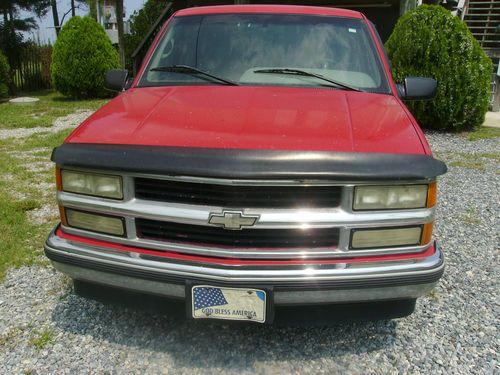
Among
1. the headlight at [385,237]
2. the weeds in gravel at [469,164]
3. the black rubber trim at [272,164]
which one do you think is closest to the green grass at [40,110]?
the weeds in gravel at [469,164]

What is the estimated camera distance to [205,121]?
2.27 meters

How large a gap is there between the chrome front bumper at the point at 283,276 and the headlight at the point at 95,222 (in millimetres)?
95

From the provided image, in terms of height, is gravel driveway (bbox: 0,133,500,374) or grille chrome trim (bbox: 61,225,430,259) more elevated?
grille chrome trim (bbox: 61,225,430,259)

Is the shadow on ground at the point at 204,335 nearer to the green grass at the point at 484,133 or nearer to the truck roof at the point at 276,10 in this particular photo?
the truck roof at the point at 276,10

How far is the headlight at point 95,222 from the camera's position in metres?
2.18

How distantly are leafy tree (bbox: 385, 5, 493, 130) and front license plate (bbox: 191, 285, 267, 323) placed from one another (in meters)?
6.55

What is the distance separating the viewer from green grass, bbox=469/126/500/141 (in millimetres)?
7941

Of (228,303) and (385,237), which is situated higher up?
(385,237)

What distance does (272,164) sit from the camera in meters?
1.92

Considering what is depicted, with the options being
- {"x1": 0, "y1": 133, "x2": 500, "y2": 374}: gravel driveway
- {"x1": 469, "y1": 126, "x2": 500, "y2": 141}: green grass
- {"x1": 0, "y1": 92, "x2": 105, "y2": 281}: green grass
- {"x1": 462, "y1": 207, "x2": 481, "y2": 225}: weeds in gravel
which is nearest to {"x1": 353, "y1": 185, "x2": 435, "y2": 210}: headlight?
{"x1": 0, "y1": 133, "x2": 500, "y2": 374}: gravel driveway

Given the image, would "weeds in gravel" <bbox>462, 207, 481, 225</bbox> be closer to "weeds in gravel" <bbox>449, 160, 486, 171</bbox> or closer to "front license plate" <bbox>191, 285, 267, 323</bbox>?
"weeds in gravel" <bbox>449, 160, 486, 171</bbox>

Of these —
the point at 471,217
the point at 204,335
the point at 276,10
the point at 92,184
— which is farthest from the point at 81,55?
the point at 204,335

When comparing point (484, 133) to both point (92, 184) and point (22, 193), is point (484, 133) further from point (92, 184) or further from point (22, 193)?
point (92, 184)

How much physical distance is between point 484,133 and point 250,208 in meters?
7.60
